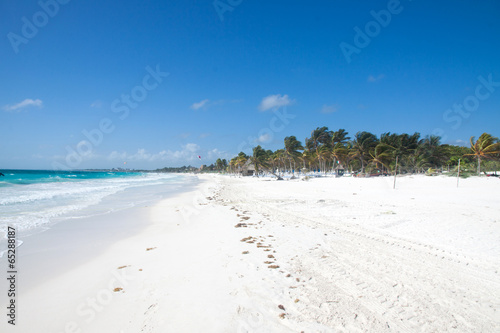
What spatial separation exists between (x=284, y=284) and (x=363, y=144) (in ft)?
171

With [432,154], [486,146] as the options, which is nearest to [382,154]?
[486,146]

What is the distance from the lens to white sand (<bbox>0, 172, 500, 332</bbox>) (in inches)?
124

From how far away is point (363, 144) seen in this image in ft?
162

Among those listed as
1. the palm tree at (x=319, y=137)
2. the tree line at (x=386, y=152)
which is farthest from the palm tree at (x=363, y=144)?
the palm tree at (x=319, y=137)

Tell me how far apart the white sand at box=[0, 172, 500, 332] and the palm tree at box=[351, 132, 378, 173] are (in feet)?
149

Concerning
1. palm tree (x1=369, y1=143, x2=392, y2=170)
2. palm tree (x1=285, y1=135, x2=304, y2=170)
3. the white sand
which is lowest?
the white sand

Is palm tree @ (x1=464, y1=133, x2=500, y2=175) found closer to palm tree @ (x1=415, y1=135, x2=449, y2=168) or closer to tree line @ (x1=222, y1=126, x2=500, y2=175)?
tree line @ (x1=222, y1=126, x2=500, y2=175)

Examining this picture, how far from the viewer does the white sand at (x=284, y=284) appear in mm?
3152

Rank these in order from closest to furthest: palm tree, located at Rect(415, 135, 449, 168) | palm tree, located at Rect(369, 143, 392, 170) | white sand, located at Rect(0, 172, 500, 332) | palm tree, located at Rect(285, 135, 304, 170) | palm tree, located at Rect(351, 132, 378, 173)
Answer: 1. white sand, located at Rect(0, 172, 500, 332)
2. palm tree, located at Rect(369, 143, 392, 170)
3. palm tree, located at Rect(351, 132, 378, 173)
4. palm tree, located at Rect(415, 135, 449, 168)
5. palm tree, located at Rect(285, 135, 304, 170)

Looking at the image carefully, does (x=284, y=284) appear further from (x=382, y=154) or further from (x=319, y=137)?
(x=319, y=137)

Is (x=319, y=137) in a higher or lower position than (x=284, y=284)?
higher

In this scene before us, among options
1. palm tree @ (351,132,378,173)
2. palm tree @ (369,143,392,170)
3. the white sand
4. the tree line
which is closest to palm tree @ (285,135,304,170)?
the tree line

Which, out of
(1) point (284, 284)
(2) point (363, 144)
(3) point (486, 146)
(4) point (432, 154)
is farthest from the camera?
(4) point (432, 154)

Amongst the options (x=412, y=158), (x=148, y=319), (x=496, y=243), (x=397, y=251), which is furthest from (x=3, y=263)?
(x=412, y=158)
